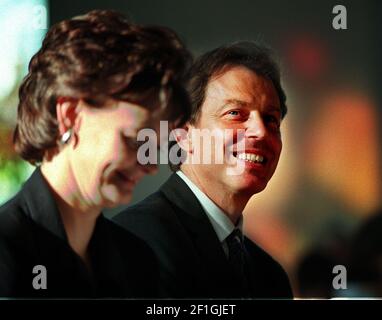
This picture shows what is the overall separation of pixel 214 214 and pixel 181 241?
0.60 feet

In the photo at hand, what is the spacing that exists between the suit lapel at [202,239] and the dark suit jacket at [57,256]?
0.65 ft

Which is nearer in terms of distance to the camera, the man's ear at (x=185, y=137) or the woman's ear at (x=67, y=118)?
the woman's ear at (x=67, y=118)

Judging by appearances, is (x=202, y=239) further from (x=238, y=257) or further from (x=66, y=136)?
(x=66, y=136)

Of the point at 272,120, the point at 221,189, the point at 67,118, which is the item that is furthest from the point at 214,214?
the point at 67,118

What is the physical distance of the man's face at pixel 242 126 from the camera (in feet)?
10.4

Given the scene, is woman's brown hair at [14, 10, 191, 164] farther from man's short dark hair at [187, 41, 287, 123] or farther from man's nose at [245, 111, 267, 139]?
man's nose at [245, 111, 267, 139]

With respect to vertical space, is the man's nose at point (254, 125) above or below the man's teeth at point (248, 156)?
above

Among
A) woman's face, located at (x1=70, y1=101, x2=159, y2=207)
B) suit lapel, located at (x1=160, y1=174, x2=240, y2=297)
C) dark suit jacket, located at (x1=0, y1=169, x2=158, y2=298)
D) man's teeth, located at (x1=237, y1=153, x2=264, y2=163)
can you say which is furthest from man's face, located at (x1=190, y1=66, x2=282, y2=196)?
dark suit jacket, located at (x1=0, y1=169, x2=158, y2=298)

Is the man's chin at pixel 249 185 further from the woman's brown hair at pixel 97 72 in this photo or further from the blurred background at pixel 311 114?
the woman's brown hair at pixel 97 72

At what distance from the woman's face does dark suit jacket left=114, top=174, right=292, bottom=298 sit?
0.40ft

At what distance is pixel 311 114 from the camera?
128 inches

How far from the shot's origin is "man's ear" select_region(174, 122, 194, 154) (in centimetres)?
316

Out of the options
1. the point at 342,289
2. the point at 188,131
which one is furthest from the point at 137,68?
the point at 342,289

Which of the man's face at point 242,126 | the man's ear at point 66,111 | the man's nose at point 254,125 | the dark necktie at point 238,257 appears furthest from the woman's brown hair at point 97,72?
the dark necktie at point 238,257
